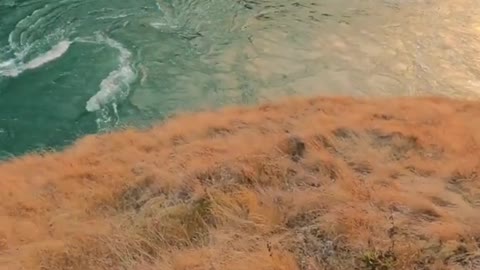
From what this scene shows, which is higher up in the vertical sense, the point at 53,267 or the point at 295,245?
the point at 295,245

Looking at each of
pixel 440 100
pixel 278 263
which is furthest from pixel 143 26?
pixel 278 263

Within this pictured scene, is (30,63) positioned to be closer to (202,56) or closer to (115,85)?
(115,85)

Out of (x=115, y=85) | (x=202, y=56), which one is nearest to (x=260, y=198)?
(x=115, y=85)

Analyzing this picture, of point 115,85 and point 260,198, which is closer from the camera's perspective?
point 260,198

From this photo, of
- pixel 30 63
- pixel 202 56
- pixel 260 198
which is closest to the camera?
pixel 260 198

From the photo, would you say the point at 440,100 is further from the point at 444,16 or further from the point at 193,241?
the point at 193,241

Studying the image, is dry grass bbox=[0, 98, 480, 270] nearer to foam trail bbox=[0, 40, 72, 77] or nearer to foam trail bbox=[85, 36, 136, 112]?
foam trail bbox=[85, 36, 136, 112]

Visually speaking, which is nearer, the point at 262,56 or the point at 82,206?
the point at 82,206
